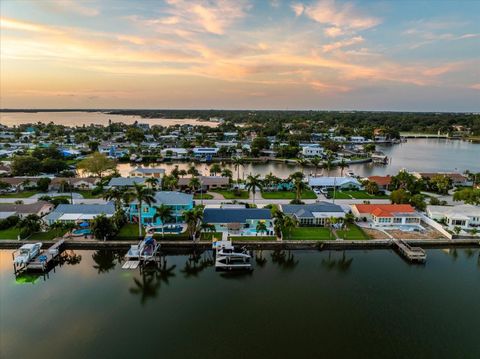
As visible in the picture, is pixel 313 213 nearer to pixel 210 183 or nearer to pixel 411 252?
pixel 411 252

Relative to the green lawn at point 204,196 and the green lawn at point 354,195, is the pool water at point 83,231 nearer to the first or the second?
the green lawn at point 204,196

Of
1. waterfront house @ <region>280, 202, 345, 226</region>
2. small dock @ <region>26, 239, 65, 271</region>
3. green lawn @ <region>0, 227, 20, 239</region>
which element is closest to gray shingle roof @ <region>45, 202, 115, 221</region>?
green lawn @ <region>0, 227, 20, 239</region>

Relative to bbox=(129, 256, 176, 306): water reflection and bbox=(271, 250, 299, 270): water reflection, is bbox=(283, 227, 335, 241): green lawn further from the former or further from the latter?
bbox=(129, 256, 176, 306): water reflection

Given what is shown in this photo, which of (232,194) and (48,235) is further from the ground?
(232,194)

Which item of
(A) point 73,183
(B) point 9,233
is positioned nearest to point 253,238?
A: (B) point 9,233

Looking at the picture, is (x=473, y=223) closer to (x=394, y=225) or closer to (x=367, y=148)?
(x=394, y=225)

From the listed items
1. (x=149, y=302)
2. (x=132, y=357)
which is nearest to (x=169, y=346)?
(x=132, y=357)
